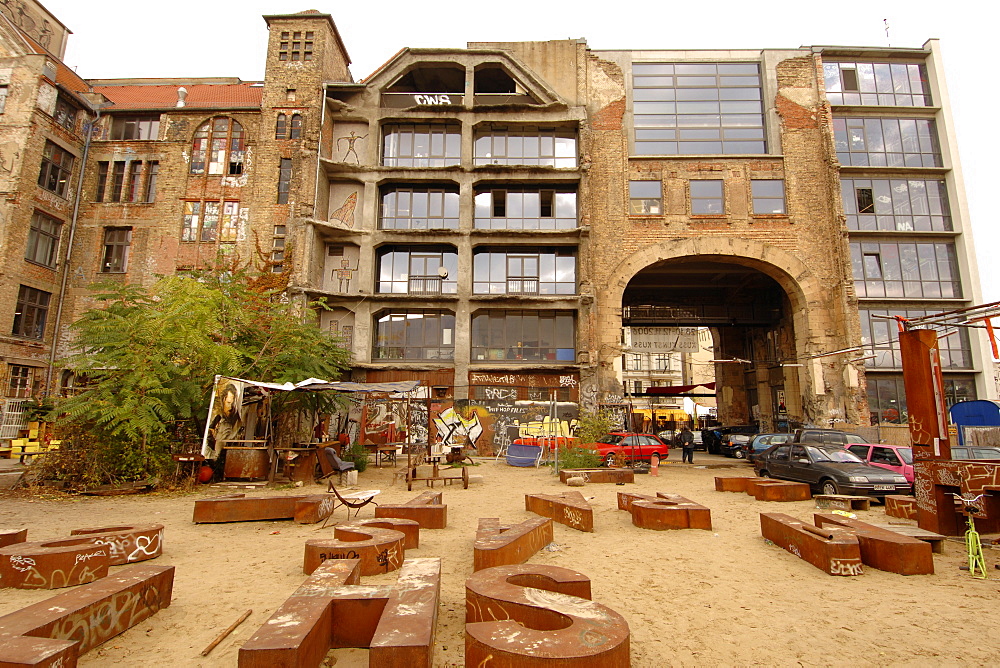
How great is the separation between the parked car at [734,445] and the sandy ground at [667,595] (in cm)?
1688

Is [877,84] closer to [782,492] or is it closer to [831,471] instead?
Answer: [831,471]

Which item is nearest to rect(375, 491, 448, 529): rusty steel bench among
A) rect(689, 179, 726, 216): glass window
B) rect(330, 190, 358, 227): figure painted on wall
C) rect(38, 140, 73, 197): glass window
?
rect(330, 190, 358, 227): figure painted on wall

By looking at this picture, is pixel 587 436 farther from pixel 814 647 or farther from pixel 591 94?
pixel 591 94

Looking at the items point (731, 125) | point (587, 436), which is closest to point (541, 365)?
point (587, 436)

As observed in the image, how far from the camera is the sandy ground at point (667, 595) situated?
4.15m

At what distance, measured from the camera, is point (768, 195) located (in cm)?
2692

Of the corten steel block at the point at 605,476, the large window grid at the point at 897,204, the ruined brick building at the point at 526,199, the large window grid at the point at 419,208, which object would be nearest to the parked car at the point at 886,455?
the corten steel block at the point at 605,476

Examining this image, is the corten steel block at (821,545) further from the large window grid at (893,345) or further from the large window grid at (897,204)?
the large window grid at (897,204)

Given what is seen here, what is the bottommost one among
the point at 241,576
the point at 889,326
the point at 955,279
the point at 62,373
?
the point at 241,576

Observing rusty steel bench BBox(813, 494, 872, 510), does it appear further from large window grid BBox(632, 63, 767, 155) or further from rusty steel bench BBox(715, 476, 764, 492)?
large window grid BBox(632, 63, 767, 155)

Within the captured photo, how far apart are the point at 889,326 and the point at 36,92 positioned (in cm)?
4362

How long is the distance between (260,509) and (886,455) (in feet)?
52.5

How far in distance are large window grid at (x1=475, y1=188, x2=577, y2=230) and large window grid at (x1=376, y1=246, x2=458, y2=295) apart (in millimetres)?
2643

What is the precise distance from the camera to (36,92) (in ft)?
79.2
